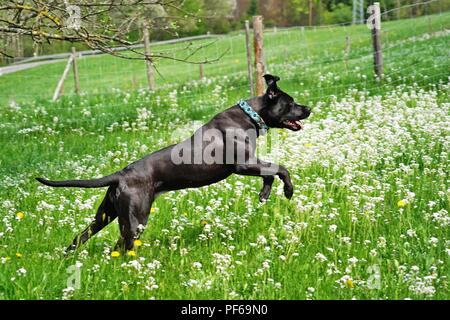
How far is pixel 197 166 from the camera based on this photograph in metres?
6.58

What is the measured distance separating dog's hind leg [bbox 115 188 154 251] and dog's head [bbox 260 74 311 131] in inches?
59.4

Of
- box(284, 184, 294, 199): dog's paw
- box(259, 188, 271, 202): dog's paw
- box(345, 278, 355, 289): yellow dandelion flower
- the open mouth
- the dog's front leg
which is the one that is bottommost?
box(345, 278, 355, 289): yellow dandelion flower

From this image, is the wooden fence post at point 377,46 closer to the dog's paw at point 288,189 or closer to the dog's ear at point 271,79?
the dog's ear at point 271,79

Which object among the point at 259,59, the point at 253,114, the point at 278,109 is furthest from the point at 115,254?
the point at 259,59

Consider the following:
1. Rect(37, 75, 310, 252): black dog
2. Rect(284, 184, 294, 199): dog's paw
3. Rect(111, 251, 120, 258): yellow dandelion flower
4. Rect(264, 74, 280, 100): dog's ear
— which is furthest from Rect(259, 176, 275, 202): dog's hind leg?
Rect(111, 251, 120, 258): yellow dandelion flower

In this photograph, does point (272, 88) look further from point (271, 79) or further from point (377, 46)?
point (377, 46)

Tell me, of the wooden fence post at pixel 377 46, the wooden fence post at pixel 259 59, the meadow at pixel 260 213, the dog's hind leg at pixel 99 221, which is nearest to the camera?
the meadow at pixel 260 213

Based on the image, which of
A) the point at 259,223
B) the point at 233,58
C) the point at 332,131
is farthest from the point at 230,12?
the point at 259,223

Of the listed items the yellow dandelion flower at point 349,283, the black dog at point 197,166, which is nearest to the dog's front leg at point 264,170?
the black dog at point 197,166

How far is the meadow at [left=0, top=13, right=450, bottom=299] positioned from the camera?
5.50 m

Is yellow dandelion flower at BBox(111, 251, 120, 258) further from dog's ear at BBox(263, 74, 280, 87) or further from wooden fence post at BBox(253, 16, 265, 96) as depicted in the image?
wooden fence post at BBox(253, 16, 265, 96)

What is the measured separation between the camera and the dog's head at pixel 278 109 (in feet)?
23.1

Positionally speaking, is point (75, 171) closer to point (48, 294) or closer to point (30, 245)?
point (30, 245)

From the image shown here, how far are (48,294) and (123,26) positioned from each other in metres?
4.44
